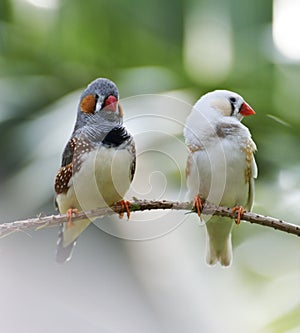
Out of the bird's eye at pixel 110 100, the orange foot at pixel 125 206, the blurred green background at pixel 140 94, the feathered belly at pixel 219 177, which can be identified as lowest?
the blurred green background at pixel 140 94

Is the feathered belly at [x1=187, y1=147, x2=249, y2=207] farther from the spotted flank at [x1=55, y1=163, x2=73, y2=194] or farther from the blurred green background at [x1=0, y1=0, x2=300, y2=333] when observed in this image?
the blurred green background at [x1=0, y1=0, x2=300, y2=333]

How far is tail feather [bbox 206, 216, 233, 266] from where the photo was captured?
1.08m

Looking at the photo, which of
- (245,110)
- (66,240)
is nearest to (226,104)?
(245,110)

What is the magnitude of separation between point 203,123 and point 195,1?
1206mm

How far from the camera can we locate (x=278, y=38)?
1436 millimetres

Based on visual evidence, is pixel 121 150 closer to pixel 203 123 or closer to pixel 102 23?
pixel 203 123

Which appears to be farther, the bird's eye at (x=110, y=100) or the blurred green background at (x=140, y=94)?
the blurred green background at (x=140, y=94)

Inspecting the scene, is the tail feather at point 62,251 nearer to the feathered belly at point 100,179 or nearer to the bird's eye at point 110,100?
the feathered belly at point 100,179

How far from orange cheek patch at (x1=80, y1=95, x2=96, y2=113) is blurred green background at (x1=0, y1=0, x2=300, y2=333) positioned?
674 millimetres

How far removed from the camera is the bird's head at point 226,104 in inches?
30.1

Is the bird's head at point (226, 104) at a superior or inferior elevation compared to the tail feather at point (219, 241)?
superior

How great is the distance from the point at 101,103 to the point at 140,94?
767 millimetres

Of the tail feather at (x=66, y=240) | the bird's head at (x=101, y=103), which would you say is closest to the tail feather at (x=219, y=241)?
the tail feather at (x=66, y=240)

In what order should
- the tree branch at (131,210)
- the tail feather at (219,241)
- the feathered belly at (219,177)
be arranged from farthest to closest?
the tail feather at (219,241), the feathered belly at (219,177), the tree branch at (131,210)
